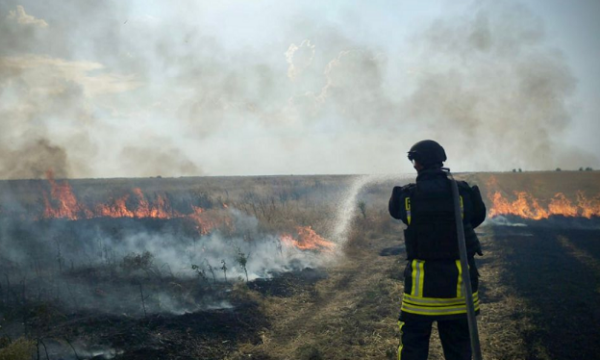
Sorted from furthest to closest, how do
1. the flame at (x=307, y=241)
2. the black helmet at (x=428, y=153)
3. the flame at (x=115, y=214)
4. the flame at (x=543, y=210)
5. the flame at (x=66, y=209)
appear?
the flame at (x=543, y=210), the flame at (x=66, y=209), the flame at (x=115, y=214), the flame at (x=307, y=241), the black helmet at (x=428, y=153)

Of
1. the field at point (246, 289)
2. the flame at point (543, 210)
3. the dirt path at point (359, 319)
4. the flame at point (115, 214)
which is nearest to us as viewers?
the dirt path at point (359, 319)

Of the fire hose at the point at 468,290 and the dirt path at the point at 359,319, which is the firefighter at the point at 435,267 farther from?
the dirt path at the point at 359,319

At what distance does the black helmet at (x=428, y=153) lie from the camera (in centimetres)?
459

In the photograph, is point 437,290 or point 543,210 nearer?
point 437,290

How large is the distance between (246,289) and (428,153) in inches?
277

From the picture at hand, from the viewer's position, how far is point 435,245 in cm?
424

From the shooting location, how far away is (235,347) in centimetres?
718

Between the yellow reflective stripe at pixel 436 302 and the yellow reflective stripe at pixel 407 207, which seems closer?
the yellow reflective stripe at pixel 436 302

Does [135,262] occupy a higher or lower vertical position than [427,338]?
higher

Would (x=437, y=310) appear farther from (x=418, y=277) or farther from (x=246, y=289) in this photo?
(x=246, y=289)

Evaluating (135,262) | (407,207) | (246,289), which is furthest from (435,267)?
(135,262)

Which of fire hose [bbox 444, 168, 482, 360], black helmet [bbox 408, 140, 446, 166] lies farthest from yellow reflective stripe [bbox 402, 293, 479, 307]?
black helmet [bbox 408, 140, 446, 166]

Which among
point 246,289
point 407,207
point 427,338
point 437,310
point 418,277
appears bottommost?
point 246,289

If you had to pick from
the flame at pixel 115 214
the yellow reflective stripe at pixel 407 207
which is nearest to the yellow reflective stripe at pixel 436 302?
the yellow reflective stripe at pixel 407 207
